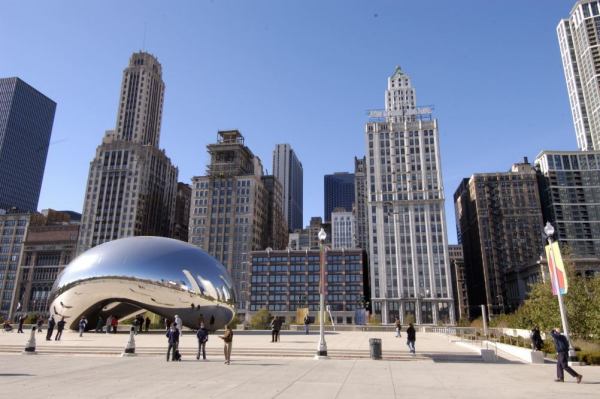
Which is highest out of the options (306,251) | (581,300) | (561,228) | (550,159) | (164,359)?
(550,159)

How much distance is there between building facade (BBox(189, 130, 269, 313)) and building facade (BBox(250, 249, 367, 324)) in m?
5.41

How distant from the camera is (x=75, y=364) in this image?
1736 cm

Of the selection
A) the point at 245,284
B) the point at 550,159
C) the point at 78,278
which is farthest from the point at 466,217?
the point at 78,278

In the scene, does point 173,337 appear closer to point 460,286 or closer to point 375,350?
point 375,350

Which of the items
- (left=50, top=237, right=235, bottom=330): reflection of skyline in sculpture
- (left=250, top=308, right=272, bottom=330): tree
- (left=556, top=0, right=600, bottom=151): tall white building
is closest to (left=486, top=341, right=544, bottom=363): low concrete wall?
(left=50, top=237, right=235, bottom=330): reflection of skyline in sculpture

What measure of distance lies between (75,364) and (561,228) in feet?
503

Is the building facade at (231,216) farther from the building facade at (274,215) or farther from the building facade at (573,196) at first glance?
the building facade at (573,196)

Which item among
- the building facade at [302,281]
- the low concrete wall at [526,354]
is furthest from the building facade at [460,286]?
the low concrete wall at [526,354]

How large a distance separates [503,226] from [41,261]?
154227 millimetres

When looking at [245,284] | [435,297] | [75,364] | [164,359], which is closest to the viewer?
[75,364]

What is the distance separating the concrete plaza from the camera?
37.1ft

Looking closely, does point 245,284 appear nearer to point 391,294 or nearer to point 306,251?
point 306,251

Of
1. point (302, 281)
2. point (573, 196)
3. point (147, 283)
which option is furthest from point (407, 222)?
point (147, 283)

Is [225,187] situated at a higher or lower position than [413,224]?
higher
